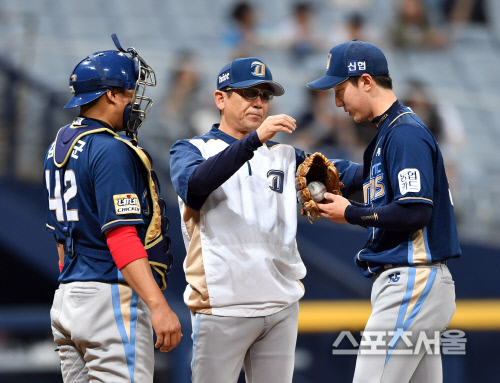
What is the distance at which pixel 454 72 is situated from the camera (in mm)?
10586

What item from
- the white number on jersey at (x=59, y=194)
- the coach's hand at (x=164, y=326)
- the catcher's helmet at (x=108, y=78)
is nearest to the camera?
the coach's hand at (x=164, y=326)

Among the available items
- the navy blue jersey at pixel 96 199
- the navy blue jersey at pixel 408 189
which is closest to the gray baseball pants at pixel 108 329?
the navy blue jersey at pixel 96 199

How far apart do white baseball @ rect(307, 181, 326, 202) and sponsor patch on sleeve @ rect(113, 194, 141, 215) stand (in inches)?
32.5

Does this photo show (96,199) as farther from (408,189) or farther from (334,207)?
(408,189)

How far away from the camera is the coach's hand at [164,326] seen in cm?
289

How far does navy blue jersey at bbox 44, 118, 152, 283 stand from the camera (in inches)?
115

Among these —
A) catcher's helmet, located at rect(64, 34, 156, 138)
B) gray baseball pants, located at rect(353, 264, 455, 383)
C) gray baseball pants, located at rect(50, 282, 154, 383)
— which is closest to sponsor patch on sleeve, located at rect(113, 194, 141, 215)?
gray baseball pants, located at rect(50, 282, 154, 383)

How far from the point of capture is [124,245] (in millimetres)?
2902

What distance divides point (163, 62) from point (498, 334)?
4.32 m

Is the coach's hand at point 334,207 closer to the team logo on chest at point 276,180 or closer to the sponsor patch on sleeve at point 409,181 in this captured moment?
the team logo on chest at point 276,180

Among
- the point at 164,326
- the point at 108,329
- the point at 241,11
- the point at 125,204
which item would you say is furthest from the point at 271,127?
the point at 241,11

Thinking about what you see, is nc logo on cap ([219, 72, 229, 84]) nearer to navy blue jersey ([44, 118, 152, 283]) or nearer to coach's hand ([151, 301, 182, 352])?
navy blue jersey ([44, 118, 152, 283])

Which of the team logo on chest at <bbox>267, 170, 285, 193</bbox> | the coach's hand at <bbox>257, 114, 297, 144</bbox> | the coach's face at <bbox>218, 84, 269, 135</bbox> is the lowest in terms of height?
the team logo on chest at <bbox>267, 170, 285, 193</bbox>

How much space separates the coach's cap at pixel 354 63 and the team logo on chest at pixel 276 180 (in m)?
0.44
